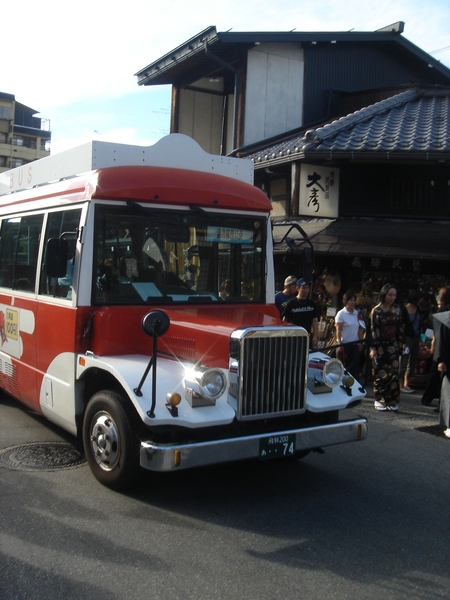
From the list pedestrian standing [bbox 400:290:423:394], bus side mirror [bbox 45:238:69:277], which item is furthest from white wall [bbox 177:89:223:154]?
bus side mirror [bbox 45:238:69:277]

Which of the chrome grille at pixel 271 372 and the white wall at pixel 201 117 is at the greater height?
the white wall at pixel 201 117

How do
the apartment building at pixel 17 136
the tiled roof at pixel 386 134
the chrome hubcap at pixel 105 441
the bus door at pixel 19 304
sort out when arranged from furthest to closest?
the apartment building at pixel 17 136, the tiled roof at pixel 386 134, the bus door at pixel 19 304, the chrome hubcap at pixel 105 441

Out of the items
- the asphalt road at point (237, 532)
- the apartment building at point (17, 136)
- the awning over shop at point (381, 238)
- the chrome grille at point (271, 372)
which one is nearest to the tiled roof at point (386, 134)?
the awning over shop at point (381, 238)

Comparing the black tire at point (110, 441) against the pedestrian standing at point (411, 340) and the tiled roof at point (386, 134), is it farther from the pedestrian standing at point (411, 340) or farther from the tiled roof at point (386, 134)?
the tiled roof at point (386, 134)

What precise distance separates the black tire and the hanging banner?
820cm

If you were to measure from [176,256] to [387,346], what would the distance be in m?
4.38

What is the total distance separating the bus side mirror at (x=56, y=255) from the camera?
5758 mm

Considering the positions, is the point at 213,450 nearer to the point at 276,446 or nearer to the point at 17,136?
the point at 276,446

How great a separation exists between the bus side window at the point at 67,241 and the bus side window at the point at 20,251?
0.30 m

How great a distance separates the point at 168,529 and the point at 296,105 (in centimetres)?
1433

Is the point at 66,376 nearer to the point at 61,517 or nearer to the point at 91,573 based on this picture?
the point at 61,517

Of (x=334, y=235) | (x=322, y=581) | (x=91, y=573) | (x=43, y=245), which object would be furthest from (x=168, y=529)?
(x=334, y=235)

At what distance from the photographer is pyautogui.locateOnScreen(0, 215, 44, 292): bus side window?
685 centimetres

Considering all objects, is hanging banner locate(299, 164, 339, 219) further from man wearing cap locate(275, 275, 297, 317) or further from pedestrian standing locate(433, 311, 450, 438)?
pedestrian standing locate(433, 311, 450, 438)
